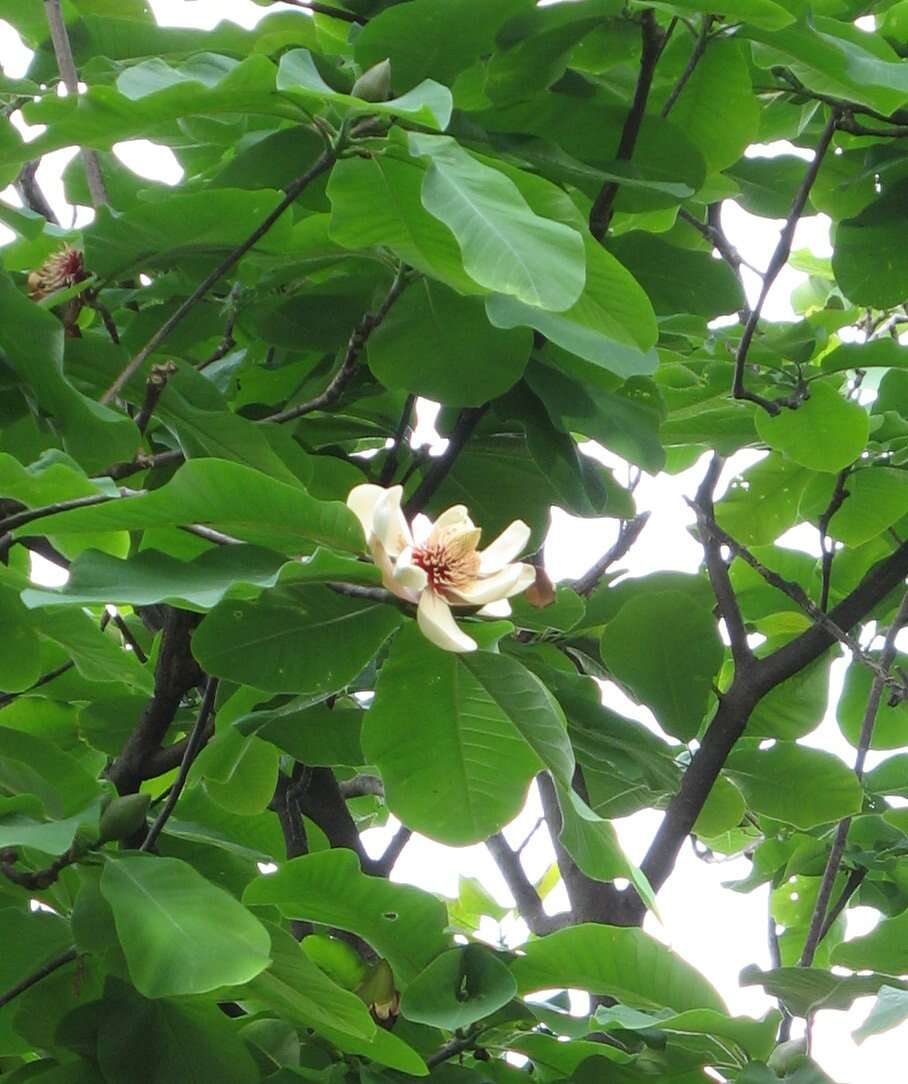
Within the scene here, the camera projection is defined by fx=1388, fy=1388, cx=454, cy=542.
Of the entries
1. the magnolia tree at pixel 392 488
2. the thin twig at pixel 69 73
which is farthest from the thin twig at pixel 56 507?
the thin twig at pixel 69 73

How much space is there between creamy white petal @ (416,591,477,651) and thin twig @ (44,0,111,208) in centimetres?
44

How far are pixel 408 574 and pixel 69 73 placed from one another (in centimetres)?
53

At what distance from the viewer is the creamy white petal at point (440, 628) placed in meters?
0.66

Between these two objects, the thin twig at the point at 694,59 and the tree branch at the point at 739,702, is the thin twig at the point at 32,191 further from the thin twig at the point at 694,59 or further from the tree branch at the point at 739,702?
the tree branch at the point at 739,702

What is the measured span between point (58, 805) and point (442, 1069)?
309 mm

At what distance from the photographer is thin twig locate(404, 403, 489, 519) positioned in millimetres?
990

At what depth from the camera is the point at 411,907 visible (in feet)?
3.03

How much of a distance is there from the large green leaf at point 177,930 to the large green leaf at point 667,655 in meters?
0.47

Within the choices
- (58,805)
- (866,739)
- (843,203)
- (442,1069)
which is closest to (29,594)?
(58,805)

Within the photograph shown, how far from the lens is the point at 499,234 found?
657 millimetres

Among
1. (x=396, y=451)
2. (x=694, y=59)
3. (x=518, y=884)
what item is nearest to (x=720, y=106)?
(x=694, y=59)

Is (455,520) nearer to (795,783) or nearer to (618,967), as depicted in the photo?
(618,967)

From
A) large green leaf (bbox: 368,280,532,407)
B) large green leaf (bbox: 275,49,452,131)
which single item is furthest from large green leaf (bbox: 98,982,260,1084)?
large green leaf (bbox: 275,49,452,131)

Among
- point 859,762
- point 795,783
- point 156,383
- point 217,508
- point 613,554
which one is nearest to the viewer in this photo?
point 217,508
